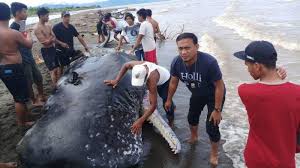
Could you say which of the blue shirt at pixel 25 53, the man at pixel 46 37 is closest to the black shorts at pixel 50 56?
the man at pixel 46 37

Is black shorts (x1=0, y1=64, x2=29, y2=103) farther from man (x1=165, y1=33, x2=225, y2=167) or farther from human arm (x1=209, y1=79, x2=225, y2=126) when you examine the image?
human arm (x1=209, y1=79, x2=225, y2=126)

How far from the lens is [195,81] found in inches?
201

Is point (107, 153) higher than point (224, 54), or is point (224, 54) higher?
point (107, 153)

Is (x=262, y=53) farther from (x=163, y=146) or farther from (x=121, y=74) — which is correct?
(x=163, y=146)

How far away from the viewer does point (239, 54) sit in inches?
130

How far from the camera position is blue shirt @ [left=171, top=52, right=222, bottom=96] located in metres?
4.85

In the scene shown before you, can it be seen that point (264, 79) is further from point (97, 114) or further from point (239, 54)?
point (97, 114)

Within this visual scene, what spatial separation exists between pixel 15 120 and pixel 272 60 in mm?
5815

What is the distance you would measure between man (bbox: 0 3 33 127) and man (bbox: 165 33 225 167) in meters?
2.81

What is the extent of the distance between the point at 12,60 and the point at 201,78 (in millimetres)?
3449

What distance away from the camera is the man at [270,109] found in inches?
110

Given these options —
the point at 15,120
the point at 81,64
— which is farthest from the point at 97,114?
the point at 15,120

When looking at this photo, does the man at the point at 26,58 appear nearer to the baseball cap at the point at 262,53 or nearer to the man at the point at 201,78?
the man at the point at 201,78

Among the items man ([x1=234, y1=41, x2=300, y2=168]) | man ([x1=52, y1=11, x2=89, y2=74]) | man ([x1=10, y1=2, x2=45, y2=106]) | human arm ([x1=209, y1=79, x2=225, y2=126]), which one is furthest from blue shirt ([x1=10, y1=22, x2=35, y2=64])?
man ([x1=234, y1=41, x2=300, y2=168])
